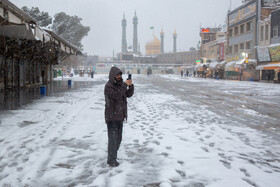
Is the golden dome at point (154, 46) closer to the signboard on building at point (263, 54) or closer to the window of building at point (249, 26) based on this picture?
the window of building at point (249, 26)

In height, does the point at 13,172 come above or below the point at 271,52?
below

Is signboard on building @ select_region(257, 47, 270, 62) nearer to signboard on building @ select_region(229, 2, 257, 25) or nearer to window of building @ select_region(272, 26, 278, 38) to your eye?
window of building @ select_region(272, 26, 278, 38)

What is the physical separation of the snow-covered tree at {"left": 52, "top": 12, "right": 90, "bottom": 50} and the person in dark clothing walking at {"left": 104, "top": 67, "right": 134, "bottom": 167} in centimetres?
5251

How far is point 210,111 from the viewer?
10.1m

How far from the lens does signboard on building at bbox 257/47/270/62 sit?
37.0m

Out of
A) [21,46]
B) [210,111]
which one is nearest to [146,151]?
[210,111]

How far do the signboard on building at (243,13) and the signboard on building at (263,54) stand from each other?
7.27m

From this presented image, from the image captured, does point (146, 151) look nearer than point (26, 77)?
Yes

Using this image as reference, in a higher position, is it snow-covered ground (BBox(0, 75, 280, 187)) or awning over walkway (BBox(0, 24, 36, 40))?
awning over walkway (BBox(0, 24, 36, 40))

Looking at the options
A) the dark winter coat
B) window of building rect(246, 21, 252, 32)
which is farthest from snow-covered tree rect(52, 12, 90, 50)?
the dark winter coat

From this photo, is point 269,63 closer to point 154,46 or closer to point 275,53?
point 275,53

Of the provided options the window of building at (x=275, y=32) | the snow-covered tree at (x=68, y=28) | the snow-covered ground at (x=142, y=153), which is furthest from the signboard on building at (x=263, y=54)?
the snow-covered tree at (x=68, y=28)

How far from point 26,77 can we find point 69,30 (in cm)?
3589

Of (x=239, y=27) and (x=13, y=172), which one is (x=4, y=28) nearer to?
(x=13, y=172)
